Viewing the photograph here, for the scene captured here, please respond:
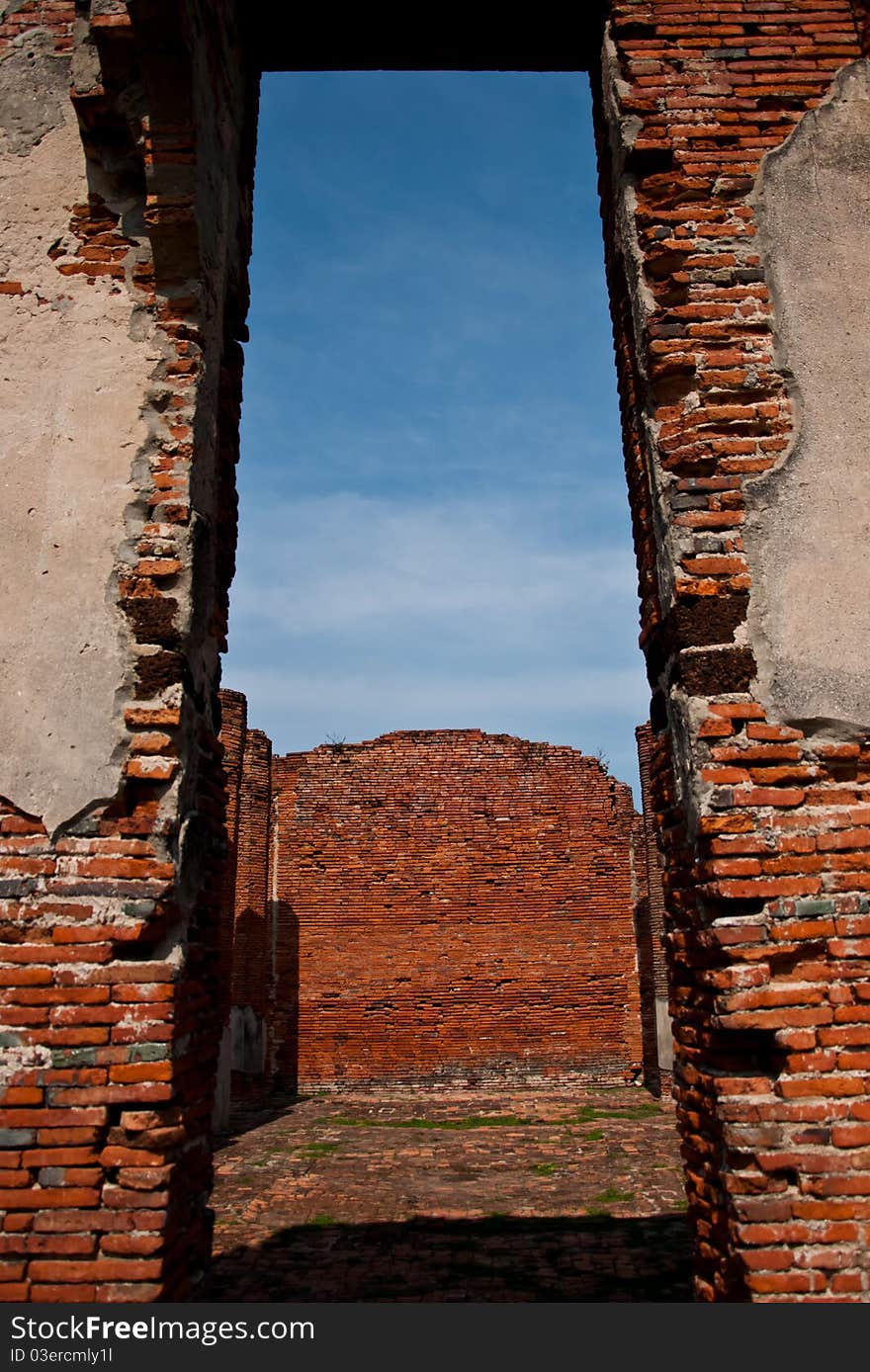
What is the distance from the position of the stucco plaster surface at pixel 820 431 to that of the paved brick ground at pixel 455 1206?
3624mm

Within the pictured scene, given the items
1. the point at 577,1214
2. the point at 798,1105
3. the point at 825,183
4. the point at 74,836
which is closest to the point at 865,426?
the point at 825,183

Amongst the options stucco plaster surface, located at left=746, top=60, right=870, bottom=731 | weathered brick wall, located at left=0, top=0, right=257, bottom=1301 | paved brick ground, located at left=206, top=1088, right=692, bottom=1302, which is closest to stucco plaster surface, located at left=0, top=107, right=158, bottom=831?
weathered brick wall, located at left=0, top=0, right=257, bottom=1301

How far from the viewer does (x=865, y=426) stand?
3.21 metres

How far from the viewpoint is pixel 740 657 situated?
3.01 meters

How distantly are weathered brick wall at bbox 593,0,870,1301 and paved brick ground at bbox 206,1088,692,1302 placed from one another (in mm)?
2610

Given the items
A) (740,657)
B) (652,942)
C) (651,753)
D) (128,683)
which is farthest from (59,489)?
(652,942)

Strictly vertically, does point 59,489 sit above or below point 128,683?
above

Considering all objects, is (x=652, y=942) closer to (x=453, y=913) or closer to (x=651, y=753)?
(x=453, y=913)

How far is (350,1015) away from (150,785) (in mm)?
11805

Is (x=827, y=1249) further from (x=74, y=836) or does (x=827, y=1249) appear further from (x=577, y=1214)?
(x=577, y=1214)

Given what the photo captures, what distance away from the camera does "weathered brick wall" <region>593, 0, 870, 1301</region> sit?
2596mm

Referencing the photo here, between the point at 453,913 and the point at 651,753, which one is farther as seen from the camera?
the point at 453,913

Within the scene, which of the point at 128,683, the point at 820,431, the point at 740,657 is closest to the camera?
the point at 740,657

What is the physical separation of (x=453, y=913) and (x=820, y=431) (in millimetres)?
11979
